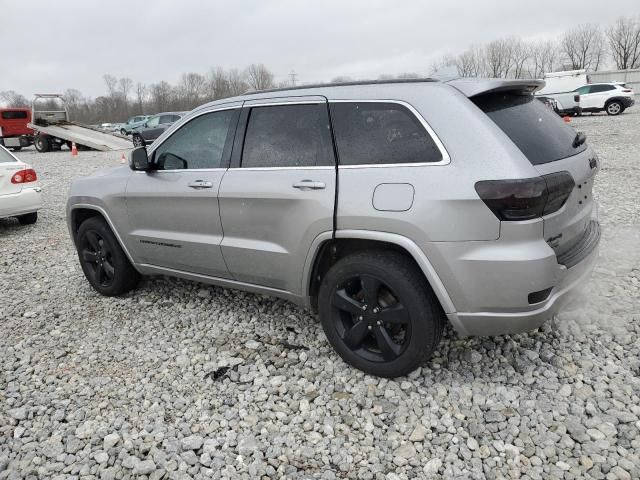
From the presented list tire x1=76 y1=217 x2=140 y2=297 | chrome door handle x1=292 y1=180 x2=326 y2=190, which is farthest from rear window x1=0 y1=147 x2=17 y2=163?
chrome door handle x1=292 y1=180 x2=326 y2=190

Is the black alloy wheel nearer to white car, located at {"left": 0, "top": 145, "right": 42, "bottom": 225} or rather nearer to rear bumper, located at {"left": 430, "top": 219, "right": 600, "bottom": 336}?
rear bumper, located at {"left": 430, "top": 219, "right": 600, "bottom": 336}

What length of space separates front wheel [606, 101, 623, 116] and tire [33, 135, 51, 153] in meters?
27.2

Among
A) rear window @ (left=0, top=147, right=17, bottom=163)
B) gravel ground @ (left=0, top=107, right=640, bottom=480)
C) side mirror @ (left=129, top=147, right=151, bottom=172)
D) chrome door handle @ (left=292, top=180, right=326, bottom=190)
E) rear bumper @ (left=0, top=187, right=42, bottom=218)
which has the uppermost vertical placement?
rear window @ (left=0, top=147, right=17, bottom=163)

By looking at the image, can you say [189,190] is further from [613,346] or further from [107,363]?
[613,346]

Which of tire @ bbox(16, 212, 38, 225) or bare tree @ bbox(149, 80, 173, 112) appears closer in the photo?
tire @ bbox(16, 212, 38, 225)

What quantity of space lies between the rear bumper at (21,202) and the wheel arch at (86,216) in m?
3.29

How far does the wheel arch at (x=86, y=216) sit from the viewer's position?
4.46 m

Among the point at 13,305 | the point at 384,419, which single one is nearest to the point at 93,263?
the point at 13,305

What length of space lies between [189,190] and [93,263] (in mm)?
1686

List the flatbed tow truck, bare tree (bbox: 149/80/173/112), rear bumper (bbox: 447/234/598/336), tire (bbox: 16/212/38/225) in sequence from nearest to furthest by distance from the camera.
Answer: rear bumper (bbox: 447/234/598/336), tire (bbox: 16/212/38/225), the flatbed tow truck, bare tree (bbox: 149/80/173/112)

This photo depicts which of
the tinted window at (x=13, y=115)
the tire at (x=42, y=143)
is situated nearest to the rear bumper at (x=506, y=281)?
the tire at (x=42, y=143)

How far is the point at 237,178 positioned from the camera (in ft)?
11.5

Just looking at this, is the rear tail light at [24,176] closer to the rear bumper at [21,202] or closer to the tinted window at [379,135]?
the rear bumper at [21,202]

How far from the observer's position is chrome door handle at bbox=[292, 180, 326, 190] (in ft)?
10.1
